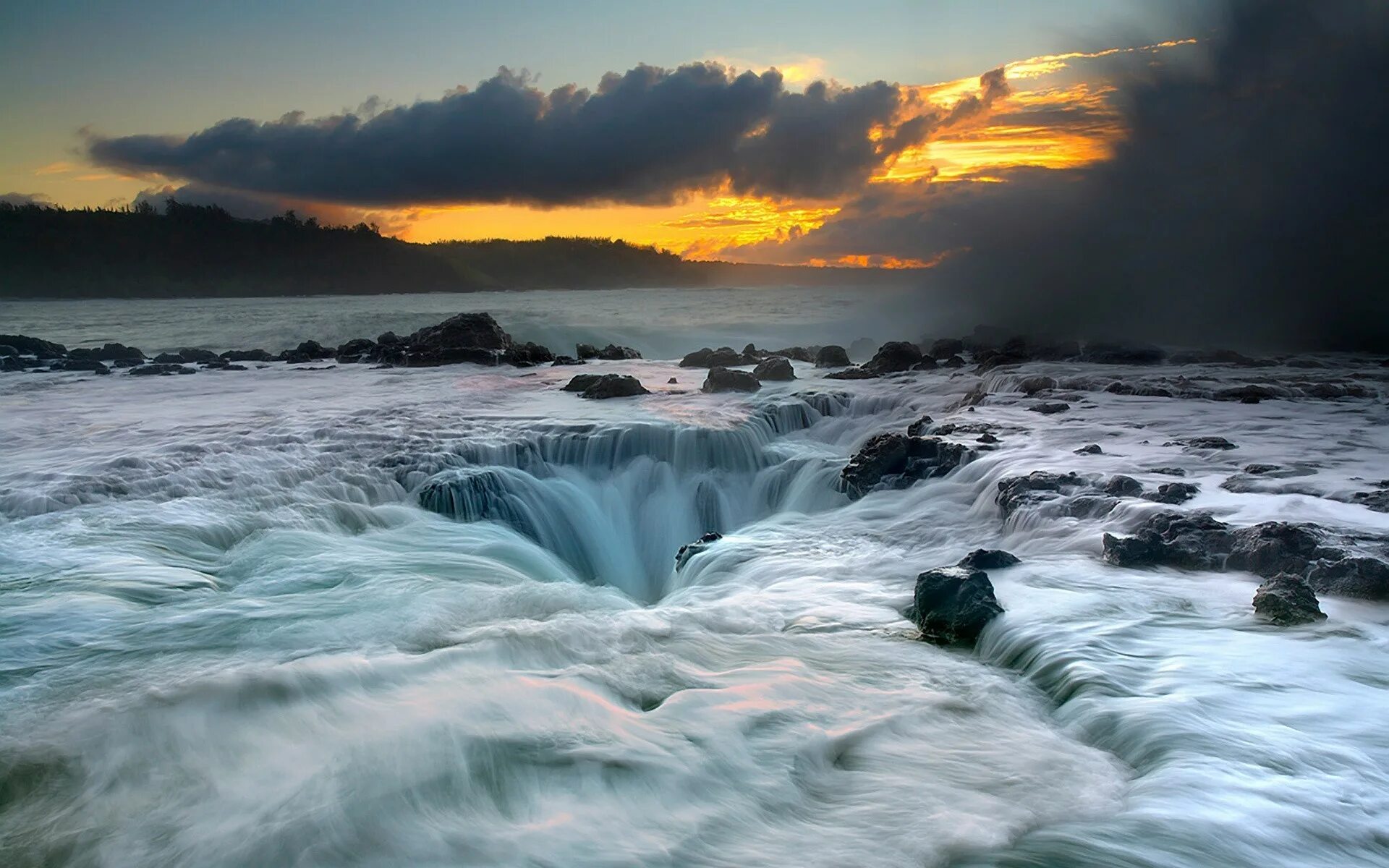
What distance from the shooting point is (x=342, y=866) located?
3.11 meters

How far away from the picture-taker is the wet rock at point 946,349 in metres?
18.5

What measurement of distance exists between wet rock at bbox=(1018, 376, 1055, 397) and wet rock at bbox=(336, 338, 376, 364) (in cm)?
1606

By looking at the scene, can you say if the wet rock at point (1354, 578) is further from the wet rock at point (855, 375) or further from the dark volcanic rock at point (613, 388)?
the wet rock at point (855, 375)

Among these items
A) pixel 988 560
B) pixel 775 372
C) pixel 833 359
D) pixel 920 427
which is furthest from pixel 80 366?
pixel 988 560

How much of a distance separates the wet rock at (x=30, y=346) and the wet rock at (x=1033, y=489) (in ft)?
78.9

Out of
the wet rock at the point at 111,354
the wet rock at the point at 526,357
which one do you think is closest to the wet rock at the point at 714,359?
Answer: the wet rock at the point at 526,357

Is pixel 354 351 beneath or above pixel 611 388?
above

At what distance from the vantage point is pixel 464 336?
68.8 ft

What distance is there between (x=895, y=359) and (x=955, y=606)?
1264 cm

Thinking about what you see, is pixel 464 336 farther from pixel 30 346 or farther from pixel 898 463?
pixel 898 463

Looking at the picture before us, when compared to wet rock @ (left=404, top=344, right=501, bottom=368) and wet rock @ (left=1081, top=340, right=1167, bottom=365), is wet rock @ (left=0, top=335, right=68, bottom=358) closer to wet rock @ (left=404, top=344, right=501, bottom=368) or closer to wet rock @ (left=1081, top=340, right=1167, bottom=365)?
wet rock @ (left=404, top=344, right=501, bottom=368)

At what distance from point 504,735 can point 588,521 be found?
533 cm

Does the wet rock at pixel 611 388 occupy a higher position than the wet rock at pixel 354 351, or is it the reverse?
the wet rock at pixel 354 351

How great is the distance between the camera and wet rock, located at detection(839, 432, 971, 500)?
8.71 metres
